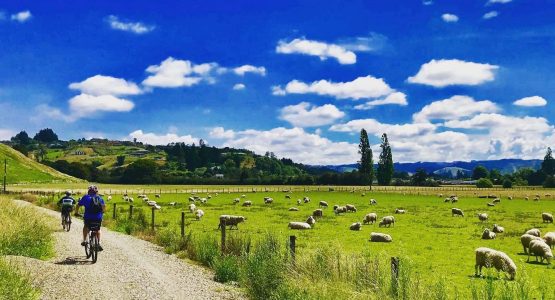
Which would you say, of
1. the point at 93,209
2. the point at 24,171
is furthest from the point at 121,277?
the point at 24,171

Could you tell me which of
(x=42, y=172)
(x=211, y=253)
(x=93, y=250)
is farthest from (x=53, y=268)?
(x=42, y=172)

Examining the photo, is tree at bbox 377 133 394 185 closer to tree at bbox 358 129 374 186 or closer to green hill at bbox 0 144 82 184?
tree at bbox 358 129 374 186

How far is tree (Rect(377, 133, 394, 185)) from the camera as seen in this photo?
143625mm

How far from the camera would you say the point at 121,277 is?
16.8 m

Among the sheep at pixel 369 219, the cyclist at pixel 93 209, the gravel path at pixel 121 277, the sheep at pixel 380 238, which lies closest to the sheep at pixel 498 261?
the sheep at pixel 380 238

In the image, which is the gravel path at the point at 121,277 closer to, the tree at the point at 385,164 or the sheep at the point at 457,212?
the sheep at the point at 457,212

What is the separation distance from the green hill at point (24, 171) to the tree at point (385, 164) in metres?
108

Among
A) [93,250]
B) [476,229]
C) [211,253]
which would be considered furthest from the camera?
[476,229]

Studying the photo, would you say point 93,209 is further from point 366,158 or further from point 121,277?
point 366,158

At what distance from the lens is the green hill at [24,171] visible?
152 meters

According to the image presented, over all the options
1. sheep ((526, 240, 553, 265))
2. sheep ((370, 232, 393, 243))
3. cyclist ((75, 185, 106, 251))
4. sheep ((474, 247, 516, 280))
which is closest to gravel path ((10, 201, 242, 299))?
cyclist ((75, 185, 106, 251))

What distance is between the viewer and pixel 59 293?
1398cm

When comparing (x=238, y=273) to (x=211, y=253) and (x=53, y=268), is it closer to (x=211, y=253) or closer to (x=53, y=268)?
(x=211, y=253)

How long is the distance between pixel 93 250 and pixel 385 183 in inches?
5315
